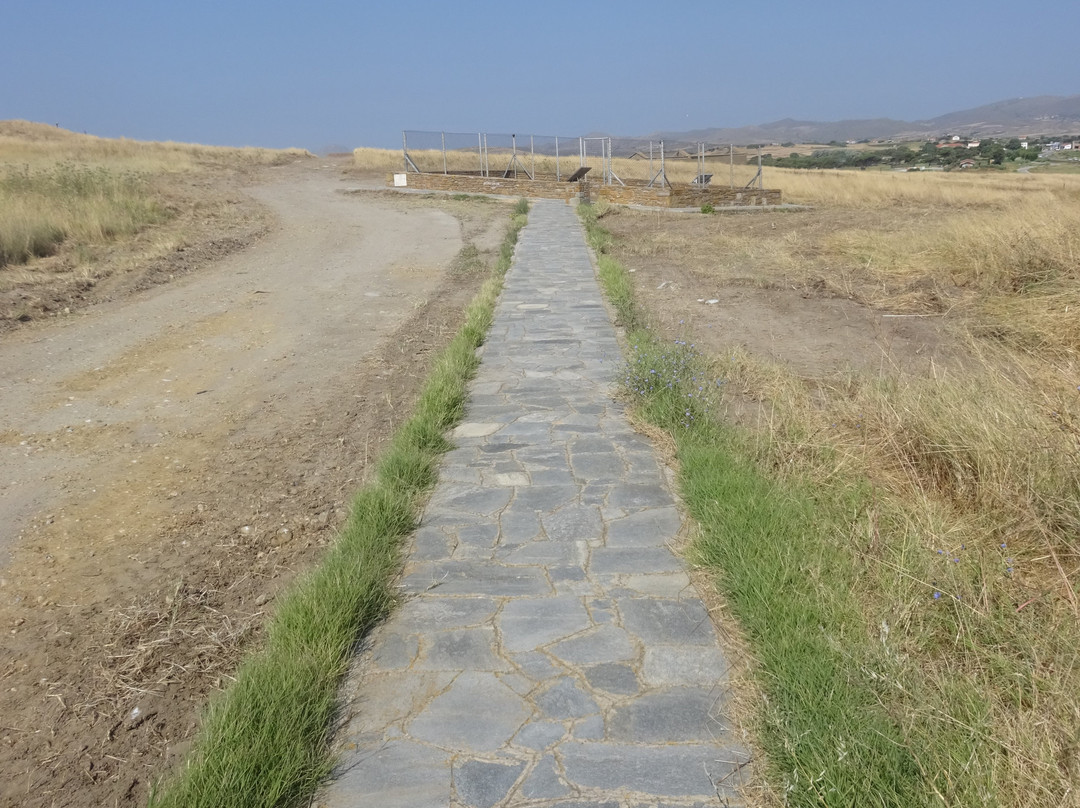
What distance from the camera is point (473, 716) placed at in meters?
2.69

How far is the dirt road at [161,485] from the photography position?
2.95 metres

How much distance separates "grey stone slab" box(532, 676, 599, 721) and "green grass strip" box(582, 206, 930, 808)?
0.54m

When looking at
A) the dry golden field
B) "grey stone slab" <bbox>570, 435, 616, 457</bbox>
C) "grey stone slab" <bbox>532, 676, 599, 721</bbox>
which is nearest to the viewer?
"grey stone slab" <bbox>532, 676, 599, 721</bbox>

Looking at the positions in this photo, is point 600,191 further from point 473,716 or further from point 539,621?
point 473,716

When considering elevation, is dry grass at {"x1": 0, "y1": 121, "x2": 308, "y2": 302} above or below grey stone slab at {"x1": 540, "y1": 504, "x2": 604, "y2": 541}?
above

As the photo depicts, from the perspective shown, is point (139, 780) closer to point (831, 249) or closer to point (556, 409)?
point (556, 409)

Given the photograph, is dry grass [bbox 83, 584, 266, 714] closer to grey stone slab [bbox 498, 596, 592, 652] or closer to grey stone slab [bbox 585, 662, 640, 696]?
grey stone slab [bbox 498, 596, 592, 652]

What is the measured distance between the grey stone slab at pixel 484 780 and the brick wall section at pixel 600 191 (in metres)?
19.9

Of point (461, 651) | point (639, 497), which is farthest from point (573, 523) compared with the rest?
point (461, 651)

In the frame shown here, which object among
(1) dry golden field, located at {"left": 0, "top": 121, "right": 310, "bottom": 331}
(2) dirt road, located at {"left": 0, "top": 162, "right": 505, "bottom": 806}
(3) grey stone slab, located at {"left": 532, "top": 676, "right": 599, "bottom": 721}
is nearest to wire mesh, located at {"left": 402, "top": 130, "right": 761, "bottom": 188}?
(1) dry golden field, located at {"left": 0, "top": 121, "right": 310, "bottom": 331}

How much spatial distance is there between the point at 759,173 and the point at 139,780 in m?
22.8

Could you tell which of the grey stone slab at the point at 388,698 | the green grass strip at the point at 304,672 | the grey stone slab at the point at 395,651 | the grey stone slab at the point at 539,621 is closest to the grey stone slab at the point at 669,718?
the grey stone slab at the point at 539,621

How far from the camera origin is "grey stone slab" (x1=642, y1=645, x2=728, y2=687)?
9.32 ft

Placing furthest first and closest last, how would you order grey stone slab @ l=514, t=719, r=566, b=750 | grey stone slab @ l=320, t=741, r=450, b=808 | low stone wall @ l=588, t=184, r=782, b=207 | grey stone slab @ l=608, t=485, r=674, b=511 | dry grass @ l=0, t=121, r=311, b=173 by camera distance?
dry grass @ l=0, t=121, r=311, b=173 → low stone wall @ l=588, t=184, r=782, b=207 → grey stone slab @ l=608, t=485, r=674, b=511 → grey stone slab @ l=514, t=719, r=566, b=750 → grey stone slab @ l=320, t=741, r=450, b=808
